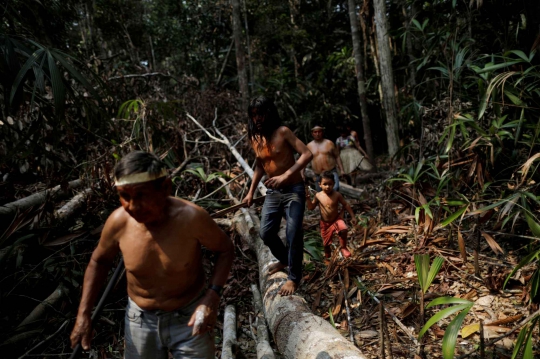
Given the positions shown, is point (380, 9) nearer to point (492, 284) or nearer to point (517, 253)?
point (517, 253)

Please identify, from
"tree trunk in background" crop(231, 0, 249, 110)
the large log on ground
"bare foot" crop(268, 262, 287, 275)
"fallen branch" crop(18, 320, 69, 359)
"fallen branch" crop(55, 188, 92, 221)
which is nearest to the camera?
the large log on ground

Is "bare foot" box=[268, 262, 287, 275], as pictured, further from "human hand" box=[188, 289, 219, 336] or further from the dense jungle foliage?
"human hand" box=[188, 289, 219, 336]

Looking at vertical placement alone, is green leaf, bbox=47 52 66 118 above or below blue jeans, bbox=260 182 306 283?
above

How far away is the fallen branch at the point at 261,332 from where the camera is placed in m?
2.65

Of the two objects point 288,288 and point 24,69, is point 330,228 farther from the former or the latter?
point 24,69

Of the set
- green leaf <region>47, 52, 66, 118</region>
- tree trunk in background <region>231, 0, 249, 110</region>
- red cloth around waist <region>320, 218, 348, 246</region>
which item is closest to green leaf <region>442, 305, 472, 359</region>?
red cloth around waist <region>320, 218, 348, 246</region>

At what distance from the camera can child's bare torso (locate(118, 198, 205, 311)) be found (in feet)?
5.77

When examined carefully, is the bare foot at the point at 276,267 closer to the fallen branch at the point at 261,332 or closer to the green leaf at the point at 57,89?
the fallen branch at the point at 261,332

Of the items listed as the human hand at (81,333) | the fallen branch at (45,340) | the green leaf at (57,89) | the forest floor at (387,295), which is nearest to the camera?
the human hand at (81,333)

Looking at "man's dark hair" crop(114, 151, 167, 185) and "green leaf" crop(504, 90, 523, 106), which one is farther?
"green leaf" crop(504, 90, 523, 106)

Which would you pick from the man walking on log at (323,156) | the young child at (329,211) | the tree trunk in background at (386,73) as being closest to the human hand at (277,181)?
the young child at (329,211)

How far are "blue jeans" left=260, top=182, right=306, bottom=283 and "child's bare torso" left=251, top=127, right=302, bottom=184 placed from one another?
13cm

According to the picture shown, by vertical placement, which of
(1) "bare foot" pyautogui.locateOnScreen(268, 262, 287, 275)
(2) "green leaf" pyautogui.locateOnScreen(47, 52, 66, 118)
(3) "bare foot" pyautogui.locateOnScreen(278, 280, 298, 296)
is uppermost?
(2) "green leaf" pyautogui.locateOnScreen(47, 52, 66, 118)

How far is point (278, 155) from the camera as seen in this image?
3285 mm
